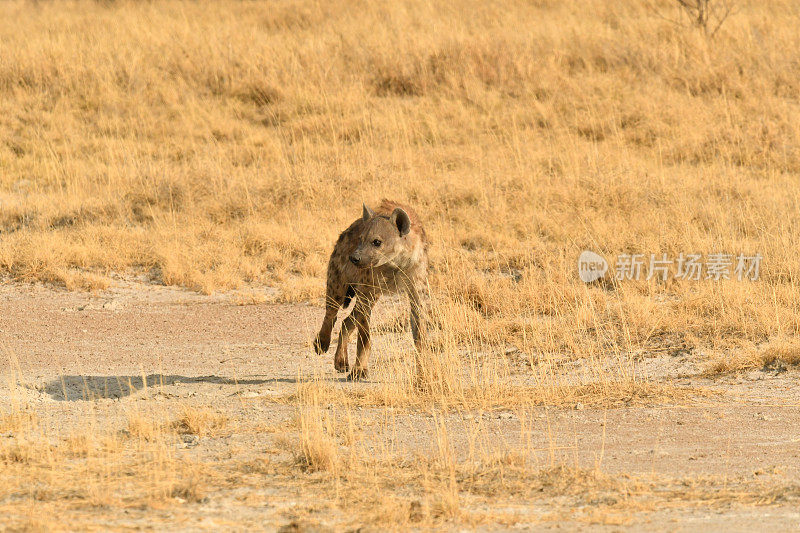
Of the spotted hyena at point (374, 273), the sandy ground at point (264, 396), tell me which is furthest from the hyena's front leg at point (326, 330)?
the sandy ground at point (264, 396)

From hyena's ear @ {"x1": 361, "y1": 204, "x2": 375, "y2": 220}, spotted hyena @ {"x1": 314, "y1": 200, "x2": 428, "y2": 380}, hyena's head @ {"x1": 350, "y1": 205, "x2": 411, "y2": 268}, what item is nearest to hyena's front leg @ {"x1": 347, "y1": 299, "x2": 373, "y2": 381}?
spotted hyena @ {"x1": 314, "y1": 200, "x2": 428, "y2": 380}

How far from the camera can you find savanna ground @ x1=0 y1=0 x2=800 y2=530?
4629 millimetres

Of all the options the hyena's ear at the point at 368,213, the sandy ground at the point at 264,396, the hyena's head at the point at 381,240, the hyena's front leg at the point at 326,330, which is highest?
the hyena's ear at the point at 368,213

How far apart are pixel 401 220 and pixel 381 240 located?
0.21 meters

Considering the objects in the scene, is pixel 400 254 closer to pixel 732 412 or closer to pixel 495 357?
pixel 495 357

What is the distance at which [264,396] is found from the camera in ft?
20.6

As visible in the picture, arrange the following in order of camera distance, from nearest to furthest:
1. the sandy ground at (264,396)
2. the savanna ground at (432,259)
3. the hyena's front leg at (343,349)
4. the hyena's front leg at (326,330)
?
the sandy ground at (264,396), the savanna ground at (432,259), the hyena's front leg at (326,330), the hyena's front leg at (343,349)

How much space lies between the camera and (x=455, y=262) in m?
9.49

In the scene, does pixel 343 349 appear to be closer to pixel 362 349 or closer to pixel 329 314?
pixel 362 349

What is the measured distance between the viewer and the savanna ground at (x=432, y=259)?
463 centimetres

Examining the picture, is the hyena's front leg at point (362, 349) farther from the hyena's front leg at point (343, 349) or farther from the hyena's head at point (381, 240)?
the hyena's head at point (381, 240)

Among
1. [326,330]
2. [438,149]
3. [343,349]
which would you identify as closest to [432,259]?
[343,349]

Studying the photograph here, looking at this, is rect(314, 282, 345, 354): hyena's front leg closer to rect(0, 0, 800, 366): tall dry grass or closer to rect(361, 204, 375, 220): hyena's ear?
rect(361, 204, 375, 220): hyena's ear

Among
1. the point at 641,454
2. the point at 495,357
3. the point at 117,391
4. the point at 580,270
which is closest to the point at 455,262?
the point at 580,270
